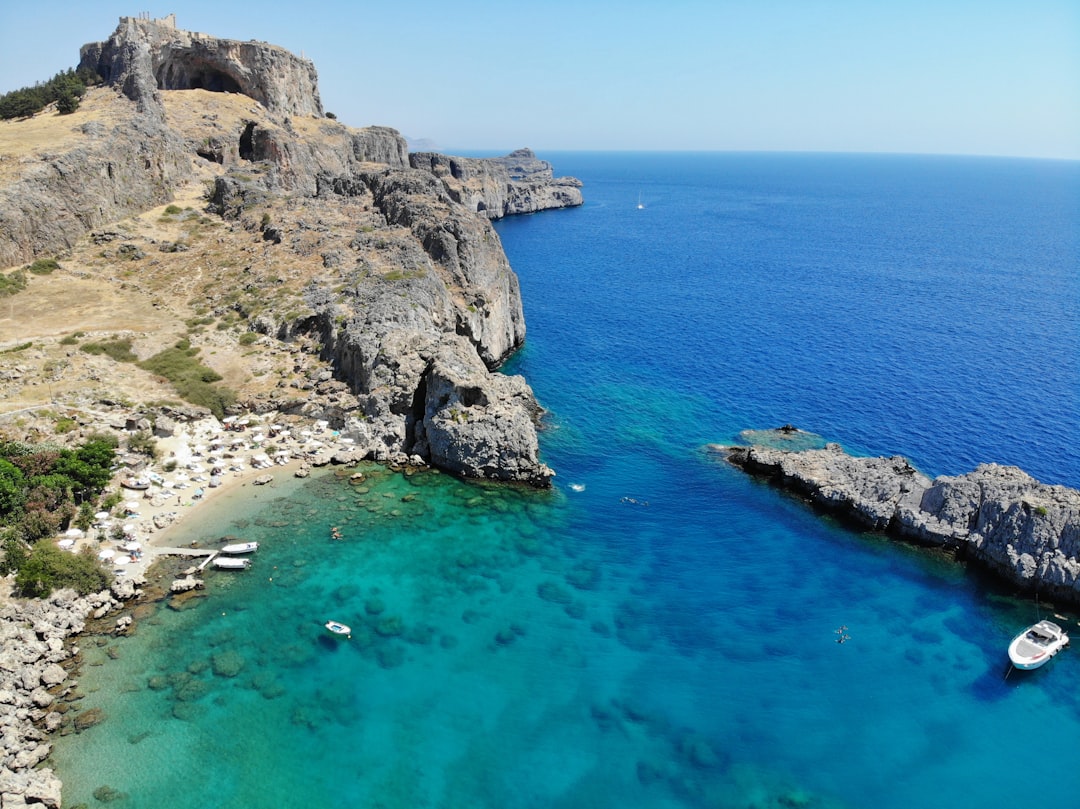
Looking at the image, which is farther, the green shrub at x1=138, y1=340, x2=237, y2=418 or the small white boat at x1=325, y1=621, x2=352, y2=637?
the green shrub at x1=138, y1=340, x2=237, y2=418

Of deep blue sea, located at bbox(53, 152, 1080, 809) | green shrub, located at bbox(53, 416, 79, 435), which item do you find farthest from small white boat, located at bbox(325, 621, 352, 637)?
green shrub, located at bbox(53, 416, 79, 435)

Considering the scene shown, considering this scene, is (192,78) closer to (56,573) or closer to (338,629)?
(56,573)

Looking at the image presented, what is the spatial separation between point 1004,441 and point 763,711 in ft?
149

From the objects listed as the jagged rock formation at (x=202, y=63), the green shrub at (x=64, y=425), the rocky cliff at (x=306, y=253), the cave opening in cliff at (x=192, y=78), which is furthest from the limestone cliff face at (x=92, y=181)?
the green shrub at (x=64, y=425)

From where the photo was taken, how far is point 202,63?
406 ft

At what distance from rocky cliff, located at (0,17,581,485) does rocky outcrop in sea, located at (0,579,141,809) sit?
2351 cm

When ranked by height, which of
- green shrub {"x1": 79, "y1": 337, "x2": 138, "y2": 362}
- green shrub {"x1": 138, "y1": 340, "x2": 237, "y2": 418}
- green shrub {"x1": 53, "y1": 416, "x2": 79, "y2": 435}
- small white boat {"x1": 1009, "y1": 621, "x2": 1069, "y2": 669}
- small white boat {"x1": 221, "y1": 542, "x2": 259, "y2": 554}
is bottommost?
small white boat {"x1": 1009, "y1": 621, "x2": 1069, "y2": 669}

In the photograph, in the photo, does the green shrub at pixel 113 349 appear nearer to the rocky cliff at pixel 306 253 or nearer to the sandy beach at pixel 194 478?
the rocky cliff at pixel 306 253

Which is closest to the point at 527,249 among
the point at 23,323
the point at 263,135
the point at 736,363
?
the point at 263,135

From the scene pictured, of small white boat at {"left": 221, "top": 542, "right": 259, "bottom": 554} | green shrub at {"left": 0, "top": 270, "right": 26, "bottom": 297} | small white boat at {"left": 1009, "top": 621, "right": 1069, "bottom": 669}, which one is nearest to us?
small white boat at {"left": 1009, "top": 621, "right": 1069, "bottom": 669}

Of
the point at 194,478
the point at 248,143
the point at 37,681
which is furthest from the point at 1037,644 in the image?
the point at 248,143

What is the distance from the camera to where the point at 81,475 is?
45031mm

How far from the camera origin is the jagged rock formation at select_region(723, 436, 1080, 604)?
4478 cm

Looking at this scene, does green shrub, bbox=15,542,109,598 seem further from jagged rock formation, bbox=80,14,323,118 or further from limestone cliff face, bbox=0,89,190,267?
jagged rock formation, bbox=80,14,323,118
